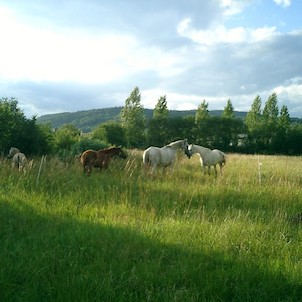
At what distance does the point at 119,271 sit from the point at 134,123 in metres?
53.5

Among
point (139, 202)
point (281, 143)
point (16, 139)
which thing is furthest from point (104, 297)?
point (281, 143)

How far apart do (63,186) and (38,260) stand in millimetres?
4506

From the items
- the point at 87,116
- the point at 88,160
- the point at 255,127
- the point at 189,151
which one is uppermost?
the point at 87,116

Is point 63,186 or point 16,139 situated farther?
point 16,139

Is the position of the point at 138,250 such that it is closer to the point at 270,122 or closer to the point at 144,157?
the point at 144,157

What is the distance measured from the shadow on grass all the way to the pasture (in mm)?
11

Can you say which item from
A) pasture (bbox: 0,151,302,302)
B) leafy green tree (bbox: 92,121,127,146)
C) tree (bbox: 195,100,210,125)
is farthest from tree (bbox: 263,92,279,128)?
pasture (bbox: 0,151,302,302)

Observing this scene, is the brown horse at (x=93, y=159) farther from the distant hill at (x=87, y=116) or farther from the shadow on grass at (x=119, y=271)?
→ the distant hill at (x=87, y=116)

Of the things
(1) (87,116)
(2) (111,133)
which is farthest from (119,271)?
(1) (87,116)

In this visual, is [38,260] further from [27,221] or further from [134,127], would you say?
[134,127]

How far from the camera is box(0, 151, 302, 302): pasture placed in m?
3.42

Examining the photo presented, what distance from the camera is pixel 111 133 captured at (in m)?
51.1

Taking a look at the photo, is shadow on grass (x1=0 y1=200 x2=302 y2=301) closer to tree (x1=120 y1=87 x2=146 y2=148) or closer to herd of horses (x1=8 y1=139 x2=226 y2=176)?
herd of horses (x1=8 y1=139 x2=226 y2=176)

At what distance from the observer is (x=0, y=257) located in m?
3.99
